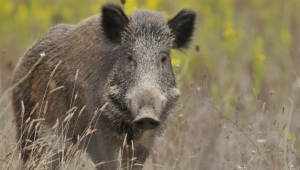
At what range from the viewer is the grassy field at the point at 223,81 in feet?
23.1

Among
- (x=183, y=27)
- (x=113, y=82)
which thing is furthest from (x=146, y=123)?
(x=183, y=27)

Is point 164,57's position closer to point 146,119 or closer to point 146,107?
point 146,107

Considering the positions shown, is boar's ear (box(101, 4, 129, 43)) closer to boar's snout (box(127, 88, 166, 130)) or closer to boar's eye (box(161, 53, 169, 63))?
boar's eye (box(161, 53, 169, 63))

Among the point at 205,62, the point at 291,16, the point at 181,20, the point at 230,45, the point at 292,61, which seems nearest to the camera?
the point at 181,20

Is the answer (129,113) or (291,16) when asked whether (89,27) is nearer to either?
(129,113)

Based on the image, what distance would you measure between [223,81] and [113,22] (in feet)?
11.4

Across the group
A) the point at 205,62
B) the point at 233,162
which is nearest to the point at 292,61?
the point at 205,62

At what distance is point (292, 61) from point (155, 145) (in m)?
5.32

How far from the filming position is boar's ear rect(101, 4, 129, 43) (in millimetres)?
6762

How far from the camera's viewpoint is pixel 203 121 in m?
8.30

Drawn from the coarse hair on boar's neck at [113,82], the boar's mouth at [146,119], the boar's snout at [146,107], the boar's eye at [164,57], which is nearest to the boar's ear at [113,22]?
the coarse hair on boar's neck at [113,82]

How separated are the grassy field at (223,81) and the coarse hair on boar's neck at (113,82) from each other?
27 centimetres

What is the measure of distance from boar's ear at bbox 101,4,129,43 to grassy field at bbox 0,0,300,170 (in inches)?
30.3

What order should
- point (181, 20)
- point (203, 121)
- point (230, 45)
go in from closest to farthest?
point (181, 20)
point (203, 121)
point (230, 45)
